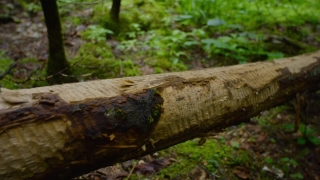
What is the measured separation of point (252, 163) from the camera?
2807 mm

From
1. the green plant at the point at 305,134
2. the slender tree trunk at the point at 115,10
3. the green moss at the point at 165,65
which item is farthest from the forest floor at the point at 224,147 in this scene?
the slender tree trunk at the point at 115,10

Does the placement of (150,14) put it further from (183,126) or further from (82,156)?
(82,156)

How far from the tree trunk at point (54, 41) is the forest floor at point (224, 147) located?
0.29m

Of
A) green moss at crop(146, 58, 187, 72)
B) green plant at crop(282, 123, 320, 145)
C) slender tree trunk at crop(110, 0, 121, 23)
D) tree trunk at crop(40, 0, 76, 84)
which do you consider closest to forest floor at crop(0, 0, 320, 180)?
green plant at crop(282, 123, 320, 145)

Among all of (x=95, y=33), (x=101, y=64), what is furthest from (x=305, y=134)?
(x=95, y=33)

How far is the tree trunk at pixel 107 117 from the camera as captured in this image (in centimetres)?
109

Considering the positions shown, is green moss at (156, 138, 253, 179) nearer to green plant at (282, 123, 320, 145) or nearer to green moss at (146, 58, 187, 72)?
green plant at (282, 123, 320, 145)

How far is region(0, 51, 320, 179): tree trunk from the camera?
109 centimetres

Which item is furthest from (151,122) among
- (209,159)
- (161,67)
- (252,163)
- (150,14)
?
(150,14)

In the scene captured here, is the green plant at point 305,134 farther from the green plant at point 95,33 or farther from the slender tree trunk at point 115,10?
the slender tree trunk at point 115,10

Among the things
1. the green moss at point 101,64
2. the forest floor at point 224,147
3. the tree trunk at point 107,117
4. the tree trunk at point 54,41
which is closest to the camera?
the tree trunk at point 107,117

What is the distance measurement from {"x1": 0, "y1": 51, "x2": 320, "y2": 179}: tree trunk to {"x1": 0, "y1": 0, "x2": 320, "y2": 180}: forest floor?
322 millimetres

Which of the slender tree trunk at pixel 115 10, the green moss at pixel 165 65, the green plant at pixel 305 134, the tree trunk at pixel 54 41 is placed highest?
the slender tree trunk at pixel 115 10

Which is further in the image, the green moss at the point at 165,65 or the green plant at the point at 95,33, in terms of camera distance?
the green plant at the point at 95,33
